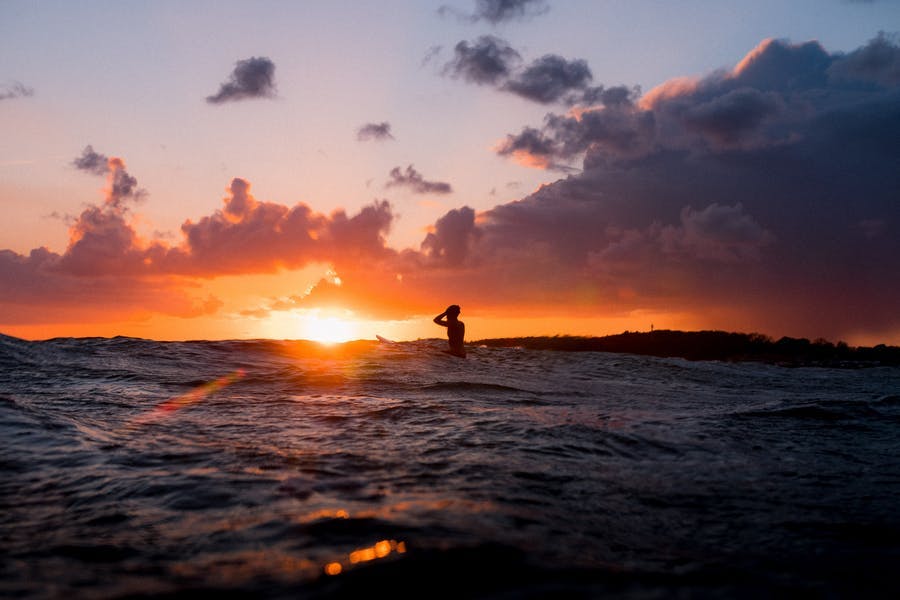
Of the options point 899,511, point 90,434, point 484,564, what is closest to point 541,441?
point 899,511

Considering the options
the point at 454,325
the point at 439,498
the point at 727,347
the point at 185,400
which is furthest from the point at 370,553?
the point at 727,347

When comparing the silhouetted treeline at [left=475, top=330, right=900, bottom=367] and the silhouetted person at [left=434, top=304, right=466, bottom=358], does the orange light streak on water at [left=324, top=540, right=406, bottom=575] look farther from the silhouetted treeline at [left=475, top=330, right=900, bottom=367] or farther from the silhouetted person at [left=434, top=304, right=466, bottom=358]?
the silhouetted treeline at [left=475, top=330, right=900, bottom=367]

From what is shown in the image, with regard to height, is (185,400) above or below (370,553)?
below

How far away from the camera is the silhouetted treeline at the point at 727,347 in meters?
31.5

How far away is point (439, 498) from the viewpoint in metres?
4.23

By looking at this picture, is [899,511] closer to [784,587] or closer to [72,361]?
[784,587]

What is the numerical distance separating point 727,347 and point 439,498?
36.1 m

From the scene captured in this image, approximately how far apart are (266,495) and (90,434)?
12.9ft

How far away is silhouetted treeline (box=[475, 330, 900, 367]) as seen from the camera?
3148 cm

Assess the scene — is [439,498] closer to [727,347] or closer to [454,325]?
[454,325]

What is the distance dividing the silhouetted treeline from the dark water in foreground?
80.1 feet

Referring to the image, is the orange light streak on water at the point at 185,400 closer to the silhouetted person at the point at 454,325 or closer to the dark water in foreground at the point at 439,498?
the dark water in foreground at the point at 439,498

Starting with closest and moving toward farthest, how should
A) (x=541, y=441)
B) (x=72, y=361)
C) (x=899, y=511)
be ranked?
1. (x=899, y=511)
2. (x=541, y=441)
3. (x=72, y=361)

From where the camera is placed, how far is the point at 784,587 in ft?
9.71
